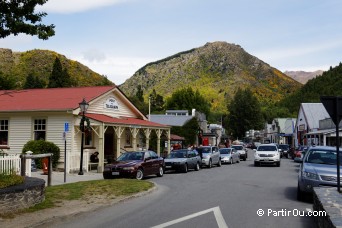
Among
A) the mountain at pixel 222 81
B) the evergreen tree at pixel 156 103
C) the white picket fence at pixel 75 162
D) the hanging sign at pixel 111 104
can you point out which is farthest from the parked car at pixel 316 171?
the mountain at pixel 222 81

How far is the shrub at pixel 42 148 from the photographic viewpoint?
995 inches

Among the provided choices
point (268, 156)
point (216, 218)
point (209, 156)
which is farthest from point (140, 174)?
point (268, 156)

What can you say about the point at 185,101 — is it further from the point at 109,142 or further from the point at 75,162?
the point at 75,162

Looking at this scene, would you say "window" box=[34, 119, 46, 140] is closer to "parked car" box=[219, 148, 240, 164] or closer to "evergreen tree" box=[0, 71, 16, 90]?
"evergreen tree" box=[0, 71, 16, 90]

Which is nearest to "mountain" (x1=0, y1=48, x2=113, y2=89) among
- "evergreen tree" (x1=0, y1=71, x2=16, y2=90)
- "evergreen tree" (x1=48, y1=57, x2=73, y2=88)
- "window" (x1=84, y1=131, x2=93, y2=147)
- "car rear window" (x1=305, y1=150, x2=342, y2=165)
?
"evergreen tree" (x1=48, y1=57, x2=73, y2=88)

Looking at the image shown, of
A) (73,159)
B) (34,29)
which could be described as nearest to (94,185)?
(34,29)

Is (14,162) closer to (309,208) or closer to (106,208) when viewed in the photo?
(106,208)

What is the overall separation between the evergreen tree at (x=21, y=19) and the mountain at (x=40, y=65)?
3742 inches

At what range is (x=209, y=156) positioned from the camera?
3069cm

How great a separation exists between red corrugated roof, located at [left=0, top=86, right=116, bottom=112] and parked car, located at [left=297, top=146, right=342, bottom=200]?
15.7m

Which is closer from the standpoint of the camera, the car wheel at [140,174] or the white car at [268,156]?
the car wheel at [140,174]

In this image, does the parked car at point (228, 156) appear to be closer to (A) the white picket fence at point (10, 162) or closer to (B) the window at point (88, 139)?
(B) the window at point (88, 139)

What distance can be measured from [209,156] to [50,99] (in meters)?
11.7

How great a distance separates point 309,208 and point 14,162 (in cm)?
1286
